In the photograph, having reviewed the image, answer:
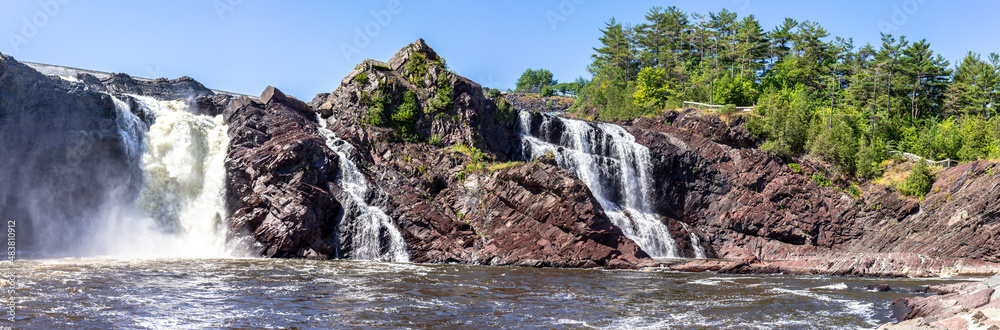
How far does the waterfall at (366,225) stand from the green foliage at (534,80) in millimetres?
102296

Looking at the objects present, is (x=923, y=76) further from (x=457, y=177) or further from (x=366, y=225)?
(x=366, y=225)

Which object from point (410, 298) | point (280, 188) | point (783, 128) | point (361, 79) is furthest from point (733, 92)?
point (410, 298)

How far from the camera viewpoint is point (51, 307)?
53.9 feet

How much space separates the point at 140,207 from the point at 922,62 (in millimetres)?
69982

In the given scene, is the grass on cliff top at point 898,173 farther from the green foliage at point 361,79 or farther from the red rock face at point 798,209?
the green foliage at point 361,79

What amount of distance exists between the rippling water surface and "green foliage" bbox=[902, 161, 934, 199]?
740 inches

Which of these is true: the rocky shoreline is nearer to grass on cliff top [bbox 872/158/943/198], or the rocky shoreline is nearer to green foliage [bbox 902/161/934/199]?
green foliage [bbox 902/161/934/199]

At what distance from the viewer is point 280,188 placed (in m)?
37.0

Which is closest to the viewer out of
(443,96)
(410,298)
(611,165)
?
(410,298)

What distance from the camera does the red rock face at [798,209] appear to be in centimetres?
3931

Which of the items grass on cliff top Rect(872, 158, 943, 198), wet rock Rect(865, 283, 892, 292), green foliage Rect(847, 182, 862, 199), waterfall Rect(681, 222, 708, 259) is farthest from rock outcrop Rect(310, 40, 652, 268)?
grass on cliff top Rect(872, 158, 943, 198)

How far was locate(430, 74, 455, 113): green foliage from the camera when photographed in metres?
48.1

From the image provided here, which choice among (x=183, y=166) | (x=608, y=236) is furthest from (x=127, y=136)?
(x=608, y=236)

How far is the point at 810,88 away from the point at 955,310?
200ft
